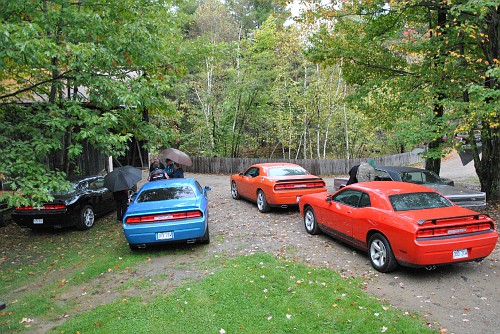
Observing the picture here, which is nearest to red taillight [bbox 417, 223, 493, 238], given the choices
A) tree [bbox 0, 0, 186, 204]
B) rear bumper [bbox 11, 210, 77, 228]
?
tree [bbox 0, 0, 186, 204]

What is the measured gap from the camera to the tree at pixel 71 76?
5898mm

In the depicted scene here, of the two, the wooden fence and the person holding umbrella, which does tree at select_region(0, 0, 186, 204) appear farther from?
the wooden fence

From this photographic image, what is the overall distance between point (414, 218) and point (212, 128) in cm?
2133

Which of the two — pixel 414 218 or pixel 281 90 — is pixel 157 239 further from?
pixel 281 90

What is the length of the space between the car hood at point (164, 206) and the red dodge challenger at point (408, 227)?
2920 mm


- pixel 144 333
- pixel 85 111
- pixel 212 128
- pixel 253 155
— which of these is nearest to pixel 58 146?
pixel 85 111

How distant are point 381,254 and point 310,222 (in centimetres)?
255

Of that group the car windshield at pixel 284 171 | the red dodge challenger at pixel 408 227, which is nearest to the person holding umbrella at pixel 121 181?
the car windshield at pixel 284 171

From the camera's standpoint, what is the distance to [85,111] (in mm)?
7191

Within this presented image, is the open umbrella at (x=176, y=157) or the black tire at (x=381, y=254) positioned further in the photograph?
the open umbrella at (x=176, y=157)

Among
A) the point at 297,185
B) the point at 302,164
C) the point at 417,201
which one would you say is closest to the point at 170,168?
the point at 297,185

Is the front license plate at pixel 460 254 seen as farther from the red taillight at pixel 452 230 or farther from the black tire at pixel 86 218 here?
the black tire at pixel 86 218

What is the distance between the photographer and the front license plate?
17.6ft

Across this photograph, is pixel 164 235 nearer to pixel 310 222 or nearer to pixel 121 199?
pixel 310 222
